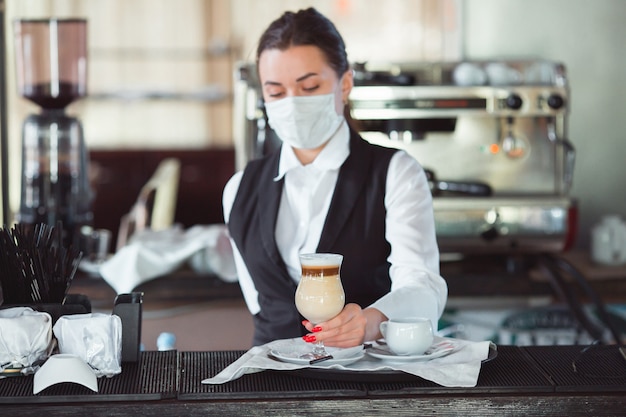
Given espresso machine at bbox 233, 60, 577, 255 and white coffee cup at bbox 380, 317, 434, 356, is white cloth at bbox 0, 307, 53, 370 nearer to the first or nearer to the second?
white coffee cup at bbox 380, 317, 434, 356

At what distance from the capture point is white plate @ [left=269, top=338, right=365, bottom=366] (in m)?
1.73

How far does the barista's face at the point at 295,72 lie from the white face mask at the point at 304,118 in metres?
0.02

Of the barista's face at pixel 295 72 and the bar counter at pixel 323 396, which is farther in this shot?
the barista's face at pixel 295 72

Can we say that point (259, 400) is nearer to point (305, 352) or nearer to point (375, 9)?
point (305, 352)

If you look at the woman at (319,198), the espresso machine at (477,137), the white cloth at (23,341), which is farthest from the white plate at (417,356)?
the espresso machine at (477,137)

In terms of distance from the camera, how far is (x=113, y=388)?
165 centimetres

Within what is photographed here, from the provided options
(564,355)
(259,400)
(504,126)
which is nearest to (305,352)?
(259,400)

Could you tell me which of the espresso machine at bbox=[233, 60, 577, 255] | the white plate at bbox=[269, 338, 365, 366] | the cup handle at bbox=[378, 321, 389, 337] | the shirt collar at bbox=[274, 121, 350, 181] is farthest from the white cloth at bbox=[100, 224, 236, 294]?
the cup handle at bbox=[378, 321, 389, 337]

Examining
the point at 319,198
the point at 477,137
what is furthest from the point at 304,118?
the point at 477,137

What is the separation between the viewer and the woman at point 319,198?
90.7 inches

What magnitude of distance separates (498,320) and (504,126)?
0.85 metres

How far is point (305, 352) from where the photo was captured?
5.94 ft

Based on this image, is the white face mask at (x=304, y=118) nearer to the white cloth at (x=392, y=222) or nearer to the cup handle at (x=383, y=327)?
the white cloth at (x=392, y=222)

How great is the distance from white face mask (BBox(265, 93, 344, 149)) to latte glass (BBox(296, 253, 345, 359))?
62 cm
